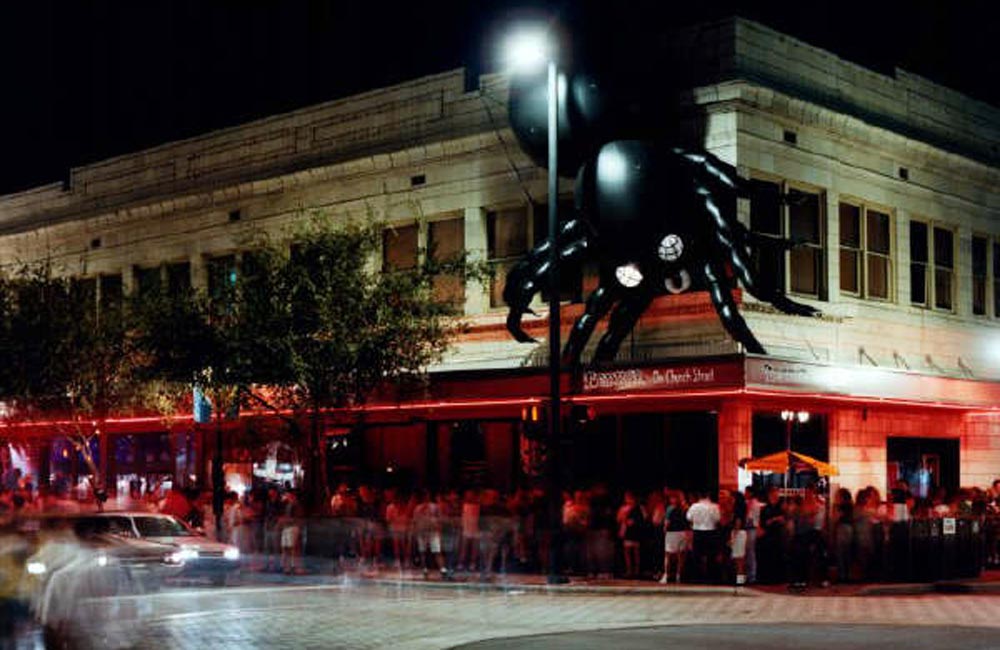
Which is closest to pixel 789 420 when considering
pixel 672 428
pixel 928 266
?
pixel 672 428

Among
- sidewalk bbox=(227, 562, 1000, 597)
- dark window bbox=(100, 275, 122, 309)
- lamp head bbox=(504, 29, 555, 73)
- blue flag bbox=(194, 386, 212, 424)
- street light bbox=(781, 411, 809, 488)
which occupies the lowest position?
sidewalk bbox=(227, 562, 1000, 597)

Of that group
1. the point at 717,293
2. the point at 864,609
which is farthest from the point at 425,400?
the point at 864,609

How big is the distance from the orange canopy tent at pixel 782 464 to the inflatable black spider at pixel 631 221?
200 cm

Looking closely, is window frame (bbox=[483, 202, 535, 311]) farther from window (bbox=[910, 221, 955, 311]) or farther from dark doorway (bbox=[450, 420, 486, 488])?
window (bbox=[910, 221, 955, 311])

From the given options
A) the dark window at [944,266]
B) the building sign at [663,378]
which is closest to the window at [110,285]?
the building sign at [663,378]

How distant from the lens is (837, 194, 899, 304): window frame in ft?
104

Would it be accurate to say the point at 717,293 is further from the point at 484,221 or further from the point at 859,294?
the point at 484,221

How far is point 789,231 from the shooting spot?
99.3 feet

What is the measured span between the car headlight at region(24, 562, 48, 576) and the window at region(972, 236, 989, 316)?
2611 cm

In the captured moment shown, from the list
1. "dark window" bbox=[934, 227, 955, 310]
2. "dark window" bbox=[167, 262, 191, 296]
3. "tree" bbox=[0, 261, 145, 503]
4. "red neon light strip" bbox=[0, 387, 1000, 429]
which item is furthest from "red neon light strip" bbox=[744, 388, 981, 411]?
"dark window" bbox=[167, 262, 191, 296]

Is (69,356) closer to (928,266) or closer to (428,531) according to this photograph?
(428,531)

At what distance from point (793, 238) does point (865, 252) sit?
2.42 meters

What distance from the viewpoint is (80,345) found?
38.4 meters

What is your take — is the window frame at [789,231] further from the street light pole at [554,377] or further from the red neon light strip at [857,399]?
the street light pole at [554,377]
